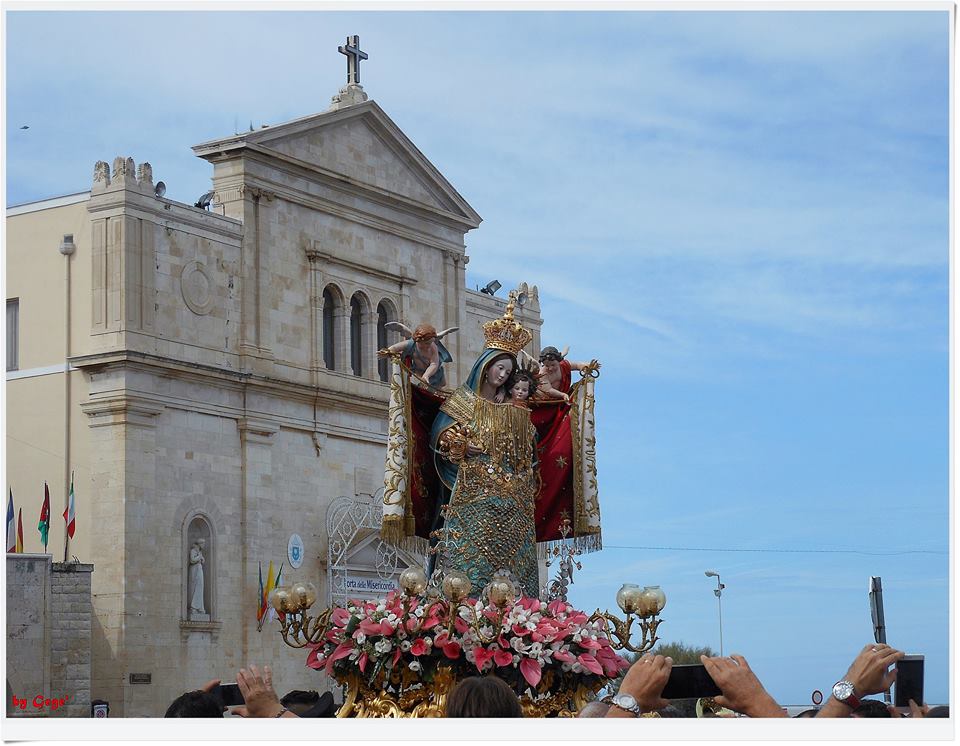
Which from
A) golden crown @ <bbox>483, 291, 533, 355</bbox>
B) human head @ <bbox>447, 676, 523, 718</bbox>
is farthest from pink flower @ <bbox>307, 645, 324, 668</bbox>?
human head @ <bbox>447, 676, 523, 718</bbox>

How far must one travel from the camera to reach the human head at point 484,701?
6047 mm

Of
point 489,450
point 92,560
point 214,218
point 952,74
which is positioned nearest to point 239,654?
point 92,560

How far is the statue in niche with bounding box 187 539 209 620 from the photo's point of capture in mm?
29891

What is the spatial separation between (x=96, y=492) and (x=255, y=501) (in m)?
3.46

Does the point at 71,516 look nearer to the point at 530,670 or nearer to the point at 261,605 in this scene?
the point at 261,605

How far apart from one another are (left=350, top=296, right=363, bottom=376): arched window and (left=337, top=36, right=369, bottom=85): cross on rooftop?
14.8 feet

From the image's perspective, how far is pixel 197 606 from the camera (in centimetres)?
2995

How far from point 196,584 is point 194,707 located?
22.4m

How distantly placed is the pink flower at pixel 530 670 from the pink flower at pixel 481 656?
0.21 meters

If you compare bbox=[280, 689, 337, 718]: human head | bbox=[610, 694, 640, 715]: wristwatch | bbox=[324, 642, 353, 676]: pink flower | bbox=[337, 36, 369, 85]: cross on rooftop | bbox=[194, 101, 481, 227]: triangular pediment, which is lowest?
bbox=[280, 689, 337, 718]: human head

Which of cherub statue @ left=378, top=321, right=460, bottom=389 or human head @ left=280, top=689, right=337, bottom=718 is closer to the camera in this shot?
human head @ left=280, top=689, right=337, bottom=718

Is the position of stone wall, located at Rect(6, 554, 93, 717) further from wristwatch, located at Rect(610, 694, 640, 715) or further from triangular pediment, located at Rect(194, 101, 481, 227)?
wristwatch, located at Rect(610, 694, 640, 715)

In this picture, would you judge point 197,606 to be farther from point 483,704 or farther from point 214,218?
point 483,704

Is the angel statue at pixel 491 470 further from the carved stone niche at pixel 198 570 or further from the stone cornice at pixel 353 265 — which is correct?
the stone cornice at pixel 353 265
